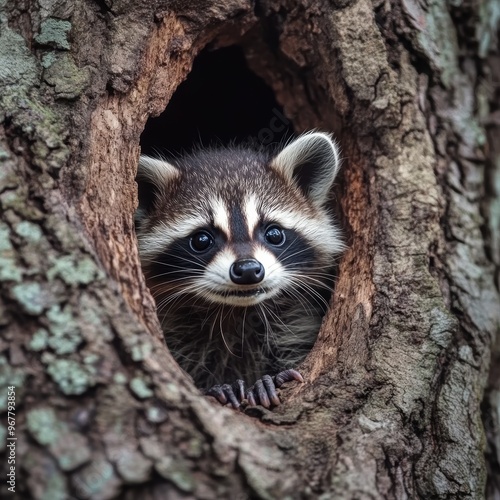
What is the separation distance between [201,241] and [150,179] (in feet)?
1.96

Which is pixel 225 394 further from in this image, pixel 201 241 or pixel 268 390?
pixel 201 241

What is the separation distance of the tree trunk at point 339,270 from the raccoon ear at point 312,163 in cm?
14

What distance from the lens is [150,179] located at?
4.62m

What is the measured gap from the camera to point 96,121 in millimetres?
3404

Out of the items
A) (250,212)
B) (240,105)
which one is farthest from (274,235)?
(240,105)

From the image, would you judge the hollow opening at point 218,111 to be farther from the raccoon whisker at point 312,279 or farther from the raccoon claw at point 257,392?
the raccoon claw at point 257,392

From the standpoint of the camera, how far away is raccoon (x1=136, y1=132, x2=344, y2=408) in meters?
4.42

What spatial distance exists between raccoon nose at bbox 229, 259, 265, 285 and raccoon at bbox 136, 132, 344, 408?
30 cm

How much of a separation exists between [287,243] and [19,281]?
7.46 ft

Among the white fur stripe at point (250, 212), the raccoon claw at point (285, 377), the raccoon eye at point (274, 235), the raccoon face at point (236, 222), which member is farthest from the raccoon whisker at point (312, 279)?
the raccoon claw at point (285, 377)

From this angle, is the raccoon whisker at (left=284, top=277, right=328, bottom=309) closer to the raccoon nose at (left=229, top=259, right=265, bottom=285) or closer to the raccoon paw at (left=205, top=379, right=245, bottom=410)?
the raccoon nose at (left=229, top=259, right=265, bottom=285)

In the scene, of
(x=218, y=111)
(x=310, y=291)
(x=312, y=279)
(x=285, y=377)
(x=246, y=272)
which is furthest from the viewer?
(x=218, y=111)

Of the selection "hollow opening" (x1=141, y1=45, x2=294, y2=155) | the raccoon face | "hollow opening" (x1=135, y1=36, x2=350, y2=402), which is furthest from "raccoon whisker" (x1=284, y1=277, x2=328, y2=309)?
"hollow opening" (x1=141, y1=45, x2=294, y2=155)

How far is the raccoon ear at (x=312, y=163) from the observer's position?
4469mm
